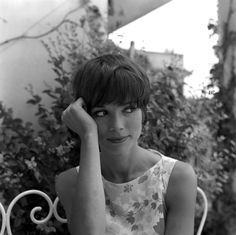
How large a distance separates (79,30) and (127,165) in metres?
1.32

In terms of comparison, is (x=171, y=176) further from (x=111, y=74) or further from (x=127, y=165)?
(x=111, y=74)

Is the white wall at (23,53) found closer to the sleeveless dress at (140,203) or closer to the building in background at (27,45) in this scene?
the building in background at (27,45)

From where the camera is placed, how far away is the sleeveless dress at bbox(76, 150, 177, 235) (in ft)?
4.92

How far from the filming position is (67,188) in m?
1.54

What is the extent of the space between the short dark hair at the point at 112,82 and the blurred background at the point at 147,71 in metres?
0.87

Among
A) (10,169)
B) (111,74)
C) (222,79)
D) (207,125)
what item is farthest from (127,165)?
(222,79)

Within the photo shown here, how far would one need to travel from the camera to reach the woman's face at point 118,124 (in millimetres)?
1367

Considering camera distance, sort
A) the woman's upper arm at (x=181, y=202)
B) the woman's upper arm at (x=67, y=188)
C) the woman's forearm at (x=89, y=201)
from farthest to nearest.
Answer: the woman's upper arm at (x=67, y=188) → the woman's upper arm at (x=181, y=202) → the woman's forearm at (x=89, y=201)

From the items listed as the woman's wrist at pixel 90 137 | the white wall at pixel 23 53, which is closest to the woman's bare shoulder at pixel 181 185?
the woman's wrist at pixel 90 137

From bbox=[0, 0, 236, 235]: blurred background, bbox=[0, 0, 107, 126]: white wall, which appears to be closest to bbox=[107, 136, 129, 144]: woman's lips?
bbox=[0, 0, 236, 235]: blurred background

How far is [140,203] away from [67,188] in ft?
0.82

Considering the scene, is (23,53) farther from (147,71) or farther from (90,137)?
(90,137)

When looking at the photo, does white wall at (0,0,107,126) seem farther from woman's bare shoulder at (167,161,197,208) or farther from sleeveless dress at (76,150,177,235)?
woman's bare shoulder at (167,161,197,208)

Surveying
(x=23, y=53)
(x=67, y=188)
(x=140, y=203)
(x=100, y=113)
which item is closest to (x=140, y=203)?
(x=140, y=203)
